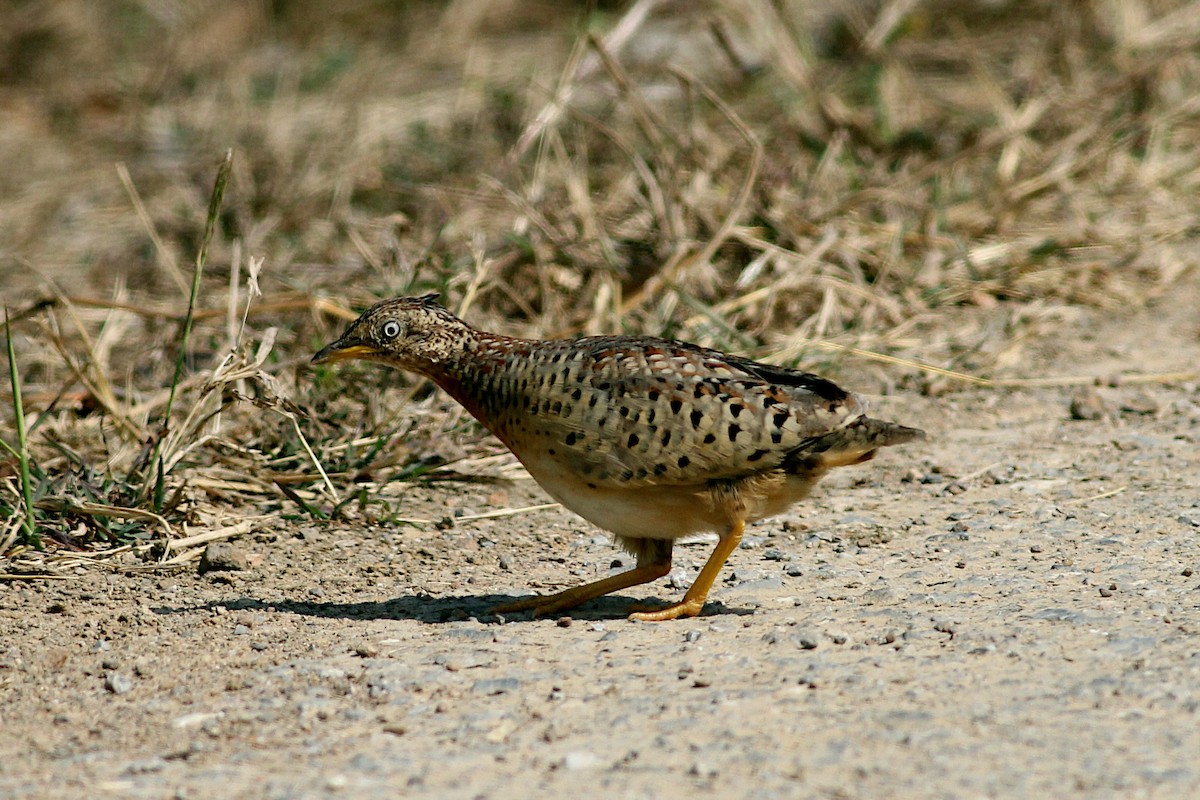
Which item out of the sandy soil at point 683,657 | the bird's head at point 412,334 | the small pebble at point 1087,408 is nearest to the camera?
the sandy soil at point 683,657

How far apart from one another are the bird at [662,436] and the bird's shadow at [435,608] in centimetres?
6

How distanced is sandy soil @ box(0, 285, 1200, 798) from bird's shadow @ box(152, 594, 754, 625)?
0.02 metres

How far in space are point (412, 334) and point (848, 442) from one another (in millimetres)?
1584

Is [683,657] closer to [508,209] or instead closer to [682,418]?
[682,418]

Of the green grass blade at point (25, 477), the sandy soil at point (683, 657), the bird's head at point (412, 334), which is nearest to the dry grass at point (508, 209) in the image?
the green grass blade at point (25, 477)

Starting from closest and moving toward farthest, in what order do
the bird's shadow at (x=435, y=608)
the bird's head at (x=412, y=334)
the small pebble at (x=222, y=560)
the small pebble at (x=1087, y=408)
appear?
the bird's shadow at (x=435, y=608)
the bird's head at (x=412, y=334)
the small pebble at (x=222, y=560)
the small pebble at (x=1087, y=408)

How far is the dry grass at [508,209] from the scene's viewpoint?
6.14 m

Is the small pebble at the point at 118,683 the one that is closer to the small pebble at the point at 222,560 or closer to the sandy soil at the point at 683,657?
the sandy soil at the point at 683,657

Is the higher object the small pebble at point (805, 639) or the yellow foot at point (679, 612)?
the small pebble at point (805, 639)

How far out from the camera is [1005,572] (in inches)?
194

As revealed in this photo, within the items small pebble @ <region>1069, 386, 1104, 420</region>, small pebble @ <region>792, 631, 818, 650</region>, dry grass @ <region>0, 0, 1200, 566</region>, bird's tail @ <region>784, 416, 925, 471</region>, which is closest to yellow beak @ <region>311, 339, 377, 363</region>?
dry grass @ <region>0, 0, 1200, 566</region>

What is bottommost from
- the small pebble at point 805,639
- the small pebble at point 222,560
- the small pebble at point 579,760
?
the small pebble at point 222,560

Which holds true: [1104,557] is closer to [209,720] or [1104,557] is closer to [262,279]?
[209,720]

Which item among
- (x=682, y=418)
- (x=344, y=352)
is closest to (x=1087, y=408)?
(x=682, y=418)
